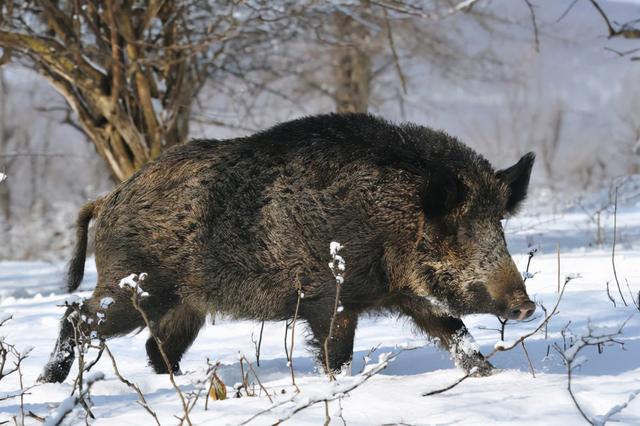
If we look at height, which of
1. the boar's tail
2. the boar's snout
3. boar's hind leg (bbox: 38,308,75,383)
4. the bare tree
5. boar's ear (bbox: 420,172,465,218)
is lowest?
boar's hind leg (bbox: 38,308,75,383)

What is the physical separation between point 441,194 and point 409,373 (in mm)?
926

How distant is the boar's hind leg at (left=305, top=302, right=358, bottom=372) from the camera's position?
3967 mm

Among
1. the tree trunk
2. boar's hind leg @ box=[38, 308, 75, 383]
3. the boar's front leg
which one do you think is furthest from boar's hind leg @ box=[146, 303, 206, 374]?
the tree trunk

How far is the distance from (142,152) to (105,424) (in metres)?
5.41

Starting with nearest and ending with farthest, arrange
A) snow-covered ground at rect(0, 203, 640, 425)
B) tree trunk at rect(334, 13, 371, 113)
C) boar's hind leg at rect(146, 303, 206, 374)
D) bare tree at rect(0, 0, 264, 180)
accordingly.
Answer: snow-covered ground at rect(0, 203, 640, 425), boar's hind leg at rect(146, 303, 206, 374), bare tree at rect(0, 0, 264, 180), tree trunk at rect(334, 13, 371, 113)

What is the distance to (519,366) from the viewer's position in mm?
3908

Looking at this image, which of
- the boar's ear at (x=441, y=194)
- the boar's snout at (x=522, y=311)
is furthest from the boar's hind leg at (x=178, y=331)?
the boar's snout at (x=522, y=311)

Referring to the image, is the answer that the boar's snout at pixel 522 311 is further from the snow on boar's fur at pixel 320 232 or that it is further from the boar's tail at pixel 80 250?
the boar's tail at pixel 80 250

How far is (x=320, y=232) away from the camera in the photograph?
404cm

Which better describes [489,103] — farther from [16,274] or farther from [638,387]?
[638,387]

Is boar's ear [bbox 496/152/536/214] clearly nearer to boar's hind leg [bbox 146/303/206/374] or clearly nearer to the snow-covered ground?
the snow-covered ground

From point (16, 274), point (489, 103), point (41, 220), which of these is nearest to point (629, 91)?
point (489, 103)

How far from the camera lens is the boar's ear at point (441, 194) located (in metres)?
3.98

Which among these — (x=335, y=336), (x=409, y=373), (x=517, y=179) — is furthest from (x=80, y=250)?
(x=517, y=179)
